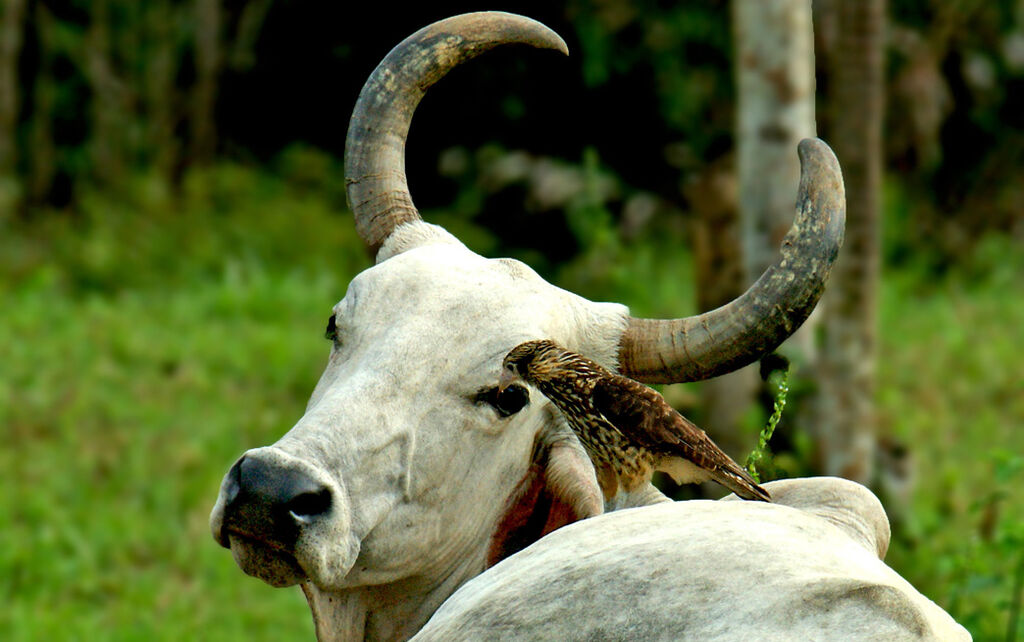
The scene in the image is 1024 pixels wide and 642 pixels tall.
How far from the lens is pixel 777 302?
313 centimetres

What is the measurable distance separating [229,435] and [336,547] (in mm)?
5851

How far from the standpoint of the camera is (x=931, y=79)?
13406 millimetres

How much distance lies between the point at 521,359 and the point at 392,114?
0.94 m

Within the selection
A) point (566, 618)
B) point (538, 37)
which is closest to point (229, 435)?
point (538, 37)

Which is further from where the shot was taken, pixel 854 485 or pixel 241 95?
pixel 241 95

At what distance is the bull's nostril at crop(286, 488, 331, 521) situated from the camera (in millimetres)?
2664

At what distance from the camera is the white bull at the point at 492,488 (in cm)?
248

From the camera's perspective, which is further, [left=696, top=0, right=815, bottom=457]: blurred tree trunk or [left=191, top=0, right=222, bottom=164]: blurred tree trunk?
[left=191, top=0, right=222, bottom=164]: blurred tree trunk

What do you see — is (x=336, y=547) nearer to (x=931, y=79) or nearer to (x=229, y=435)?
(x=229, y=435)

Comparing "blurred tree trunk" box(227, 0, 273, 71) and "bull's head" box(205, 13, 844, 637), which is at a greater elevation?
"blurred tree trunk" box(227, 0, 273, 71)

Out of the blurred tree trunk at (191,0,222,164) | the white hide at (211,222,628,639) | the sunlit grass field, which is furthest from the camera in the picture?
the blurred tree trunk at (191,0,222,164)

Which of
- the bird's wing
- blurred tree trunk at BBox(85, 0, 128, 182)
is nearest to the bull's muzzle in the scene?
the bird's wing

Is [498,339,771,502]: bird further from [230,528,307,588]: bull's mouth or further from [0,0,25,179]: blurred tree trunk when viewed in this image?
[0,0,25,179]: blurred tree trunk

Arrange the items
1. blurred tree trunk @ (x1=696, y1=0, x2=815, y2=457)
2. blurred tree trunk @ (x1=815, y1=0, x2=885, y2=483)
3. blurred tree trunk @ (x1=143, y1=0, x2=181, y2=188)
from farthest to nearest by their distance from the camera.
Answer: blurred tree trunk @ (x1=143, y1=0, x2=181, y2=188)
blurred tree trunk @ (x1=815, y1=0, x2=885, y2=483)
blurred tree trunk @ (x1=696, y1=0, x2=815, y2=457)
